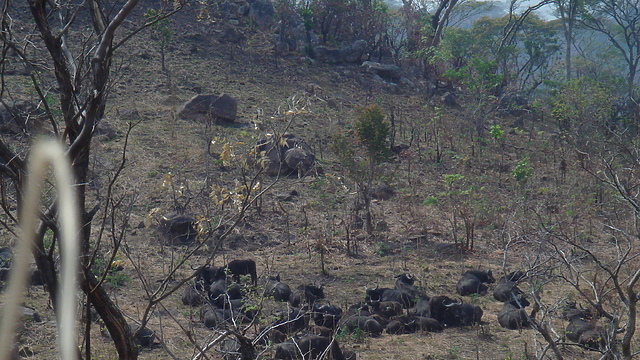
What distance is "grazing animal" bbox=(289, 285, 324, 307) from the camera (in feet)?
25.7

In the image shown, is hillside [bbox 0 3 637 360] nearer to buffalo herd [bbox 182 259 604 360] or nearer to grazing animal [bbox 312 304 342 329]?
buffalo herd [bbox 182 259 604 360]

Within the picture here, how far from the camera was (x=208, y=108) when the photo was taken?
15812 mm

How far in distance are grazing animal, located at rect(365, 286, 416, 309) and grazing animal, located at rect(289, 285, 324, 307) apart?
0.69 meters

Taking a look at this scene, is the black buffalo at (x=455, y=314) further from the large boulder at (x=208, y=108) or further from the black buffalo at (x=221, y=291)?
the large boulder at (x=208, y=108)

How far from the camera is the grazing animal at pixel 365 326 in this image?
709cm

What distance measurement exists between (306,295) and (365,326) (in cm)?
120

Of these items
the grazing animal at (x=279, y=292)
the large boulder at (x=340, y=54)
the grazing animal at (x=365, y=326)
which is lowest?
the grazing animal at (x=365, y=326)

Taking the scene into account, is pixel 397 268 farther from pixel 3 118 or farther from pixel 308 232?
pixel 3 118

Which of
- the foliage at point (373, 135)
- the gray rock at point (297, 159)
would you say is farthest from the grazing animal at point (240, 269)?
the gray rock at point (297, 159)

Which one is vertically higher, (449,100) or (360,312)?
(449,100)

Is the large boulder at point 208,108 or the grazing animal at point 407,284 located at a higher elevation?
the large boulder at point 208,108

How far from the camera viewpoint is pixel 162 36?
1950 cm

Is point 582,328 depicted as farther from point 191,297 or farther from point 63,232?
point 63,232

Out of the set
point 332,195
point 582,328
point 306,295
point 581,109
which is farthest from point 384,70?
point 582,328
